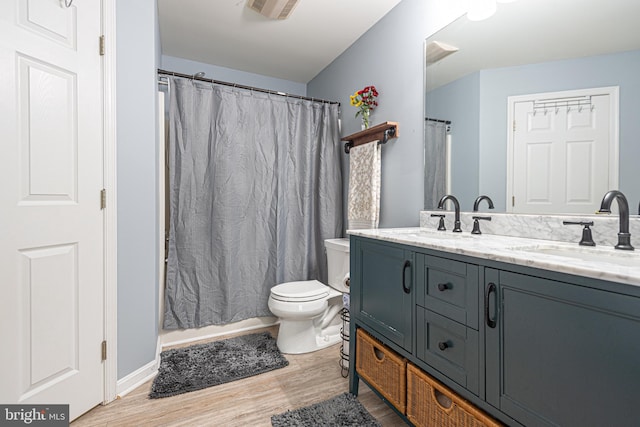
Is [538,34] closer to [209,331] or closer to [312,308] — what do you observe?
[312,308]

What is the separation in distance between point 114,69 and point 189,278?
142 centimetres

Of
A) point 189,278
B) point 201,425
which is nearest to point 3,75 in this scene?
point 189,278

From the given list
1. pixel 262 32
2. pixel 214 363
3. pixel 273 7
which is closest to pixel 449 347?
pixel 214 363

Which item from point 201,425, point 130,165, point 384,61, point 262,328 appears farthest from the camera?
point 262,328

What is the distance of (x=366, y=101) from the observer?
235 centimetres

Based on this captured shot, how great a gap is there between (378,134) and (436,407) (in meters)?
1.71

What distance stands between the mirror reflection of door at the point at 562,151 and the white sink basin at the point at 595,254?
0.21 m

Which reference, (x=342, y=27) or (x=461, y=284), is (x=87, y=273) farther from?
(x=342, y=27)

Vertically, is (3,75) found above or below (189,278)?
above

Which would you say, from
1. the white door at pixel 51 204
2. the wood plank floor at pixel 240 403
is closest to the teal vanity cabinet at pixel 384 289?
the wood plank floor at pixel 240 403

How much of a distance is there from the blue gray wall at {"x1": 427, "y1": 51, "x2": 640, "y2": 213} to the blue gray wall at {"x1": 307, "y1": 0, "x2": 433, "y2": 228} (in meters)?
0.21

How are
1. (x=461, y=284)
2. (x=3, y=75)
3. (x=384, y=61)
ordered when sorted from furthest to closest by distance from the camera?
1. (x=384, y=61)
2. (x=3, y=75)
3. (x=461, y=284)

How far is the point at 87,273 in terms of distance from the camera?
1.48 meters

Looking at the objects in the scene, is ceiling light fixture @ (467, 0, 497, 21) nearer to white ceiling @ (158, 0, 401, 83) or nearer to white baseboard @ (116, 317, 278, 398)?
white ceiling @ (158, 0, 401, 83)
